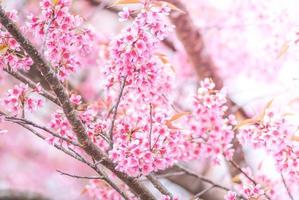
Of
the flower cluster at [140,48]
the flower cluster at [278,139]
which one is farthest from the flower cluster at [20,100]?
the flower cluster at [278,139]

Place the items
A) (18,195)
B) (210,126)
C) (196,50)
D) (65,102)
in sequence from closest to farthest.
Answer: (65,102), (210,126), (18,195), (196,50)


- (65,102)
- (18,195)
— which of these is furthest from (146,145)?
(18,195)

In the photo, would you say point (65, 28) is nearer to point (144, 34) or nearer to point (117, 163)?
point (144, 34)

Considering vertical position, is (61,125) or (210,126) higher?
(61,125)

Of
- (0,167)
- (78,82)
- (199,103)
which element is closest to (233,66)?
(78,82)

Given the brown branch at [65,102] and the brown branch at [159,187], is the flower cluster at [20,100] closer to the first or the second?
the brown branch at [65,102]

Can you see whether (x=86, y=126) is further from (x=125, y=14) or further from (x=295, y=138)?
(x=295, y=138)

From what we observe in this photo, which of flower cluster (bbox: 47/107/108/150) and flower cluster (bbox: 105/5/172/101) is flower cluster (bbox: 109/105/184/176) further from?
flower cluster (bbox: 105/5/172/101)
